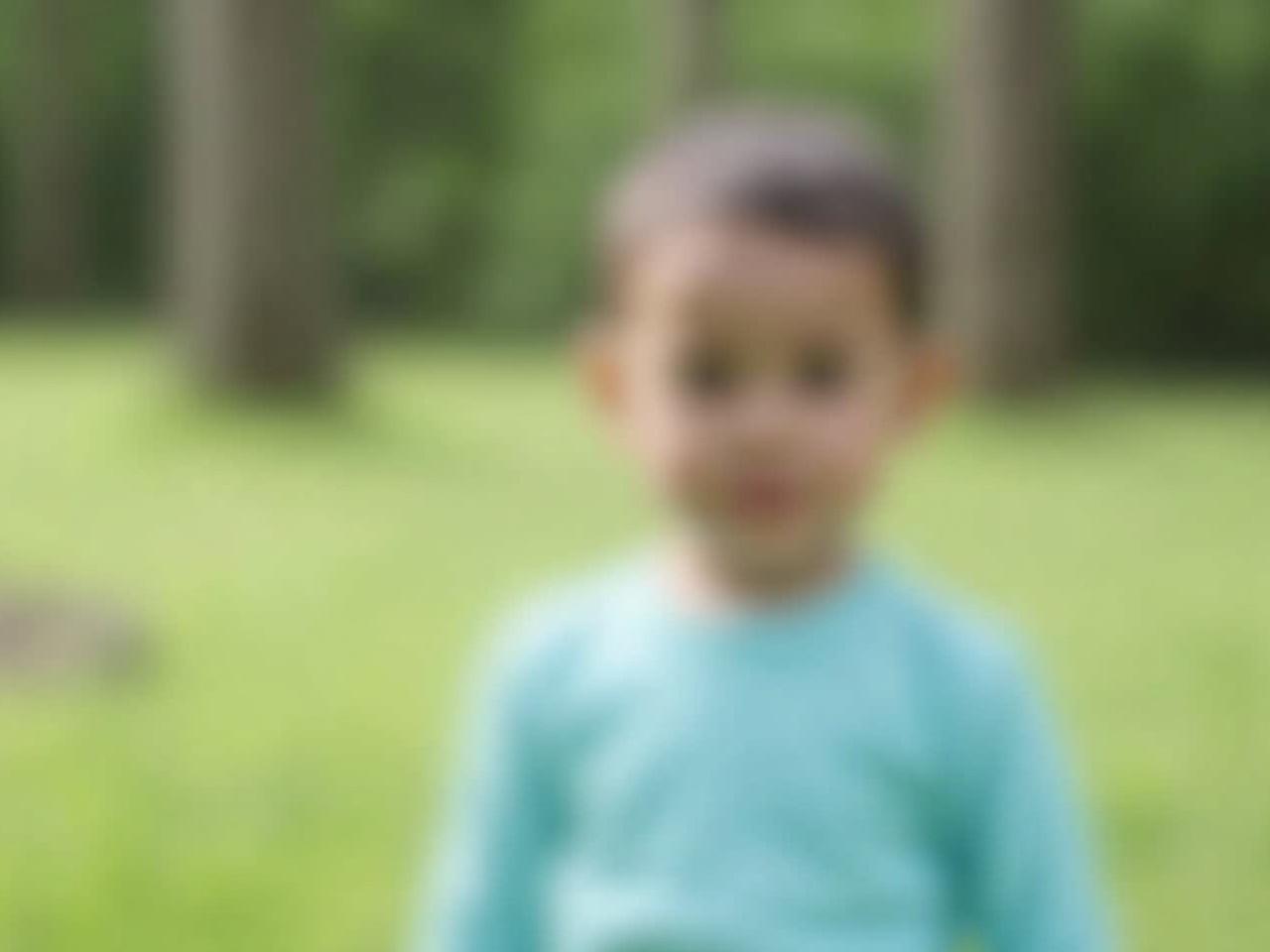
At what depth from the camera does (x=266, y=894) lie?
4922mm

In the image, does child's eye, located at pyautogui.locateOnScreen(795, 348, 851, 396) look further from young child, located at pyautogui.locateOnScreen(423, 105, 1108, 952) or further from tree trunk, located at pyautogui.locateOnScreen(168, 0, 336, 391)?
tree trunk, located at pyautogui.locateOnScreen(168, 0, 336, 391)

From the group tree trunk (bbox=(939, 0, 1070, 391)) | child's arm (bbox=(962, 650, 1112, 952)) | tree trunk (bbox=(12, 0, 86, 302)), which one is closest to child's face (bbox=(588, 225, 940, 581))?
child's arm (bbox=(962, 650, 1112, 952))

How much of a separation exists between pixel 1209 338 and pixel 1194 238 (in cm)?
75

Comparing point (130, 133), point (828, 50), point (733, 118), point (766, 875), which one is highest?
point (733, 118)

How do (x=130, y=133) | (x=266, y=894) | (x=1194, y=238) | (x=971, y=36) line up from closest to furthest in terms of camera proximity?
1. (x=266, y=894)
2. (x=971, y=36)
3. (x=1194, y=238)
4. (x=130, y=133)

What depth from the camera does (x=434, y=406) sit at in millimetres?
14000

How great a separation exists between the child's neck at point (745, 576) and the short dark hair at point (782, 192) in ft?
0.73

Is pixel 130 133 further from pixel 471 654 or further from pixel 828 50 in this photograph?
pixel 471 654

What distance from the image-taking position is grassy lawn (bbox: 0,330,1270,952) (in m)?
5.04

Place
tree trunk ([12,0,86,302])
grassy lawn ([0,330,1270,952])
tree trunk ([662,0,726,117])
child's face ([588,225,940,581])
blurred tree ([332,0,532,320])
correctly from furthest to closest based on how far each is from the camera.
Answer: tree trunk ([12,0,86,302])
blurred tree ([332,0,532,320])
tree trunk ([662,0,726,117])
grassy lawn ([0,330,1270,952])
child's face ([588,225,940,581])

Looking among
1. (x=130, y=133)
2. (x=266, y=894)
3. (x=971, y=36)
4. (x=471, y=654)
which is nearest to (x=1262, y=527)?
(x=471, y=654)

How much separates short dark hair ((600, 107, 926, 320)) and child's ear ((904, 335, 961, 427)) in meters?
0.04

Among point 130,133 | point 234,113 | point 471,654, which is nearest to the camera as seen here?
point 471,654

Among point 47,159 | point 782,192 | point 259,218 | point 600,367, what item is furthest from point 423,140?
point 782,192
